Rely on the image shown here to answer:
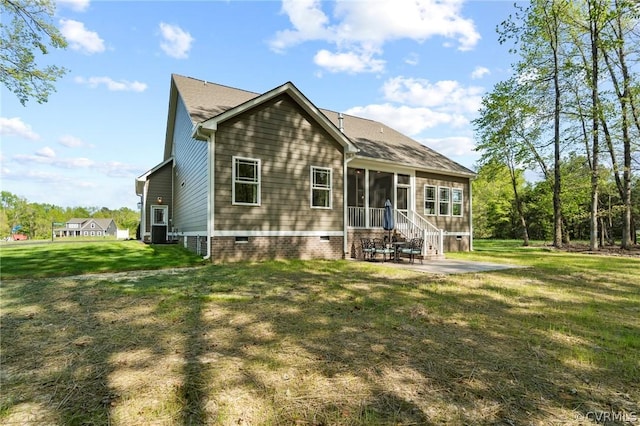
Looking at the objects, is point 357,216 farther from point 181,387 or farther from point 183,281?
point 181,387

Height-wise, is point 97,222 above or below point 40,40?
below

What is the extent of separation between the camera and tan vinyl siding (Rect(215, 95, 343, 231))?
1028 centimetres

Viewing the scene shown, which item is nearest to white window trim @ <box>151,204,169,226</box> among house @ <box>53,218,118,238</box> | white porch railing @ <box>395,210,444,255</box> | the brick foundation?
the brick foundation

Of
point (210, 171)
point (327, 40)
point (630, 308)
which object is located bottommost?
point (630, 308)

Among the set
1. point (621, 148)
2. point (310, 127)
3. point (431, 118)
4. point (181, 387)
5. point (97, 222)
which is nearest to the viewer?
point (181, 387)

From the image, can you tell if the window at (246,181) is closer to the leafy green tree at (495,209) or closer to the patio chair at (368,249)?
the patio chair at (368,249)

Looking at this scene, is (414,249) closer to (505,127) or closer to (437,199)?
(437,199)

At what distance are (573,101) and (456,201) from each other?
10251 mm

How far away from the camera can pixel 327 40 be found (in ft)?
53.5

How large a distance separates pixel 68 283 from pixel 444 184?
52.0ft

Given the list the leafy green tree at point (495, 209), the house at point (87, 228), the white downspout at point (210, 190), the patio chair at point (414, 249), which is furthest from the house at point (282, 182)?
the house at point (87, 228)

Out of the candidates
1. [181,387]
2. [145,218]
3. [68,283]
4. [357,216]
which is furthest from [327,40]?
[181,387]

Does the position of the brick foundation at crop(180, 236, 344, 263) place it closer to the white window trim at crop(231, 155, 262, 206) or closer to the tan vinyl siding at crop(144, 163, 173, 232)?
the white window trim at crop(231, 155, 262, 206)

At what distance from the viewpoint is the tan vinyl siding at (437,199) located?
16047mm
